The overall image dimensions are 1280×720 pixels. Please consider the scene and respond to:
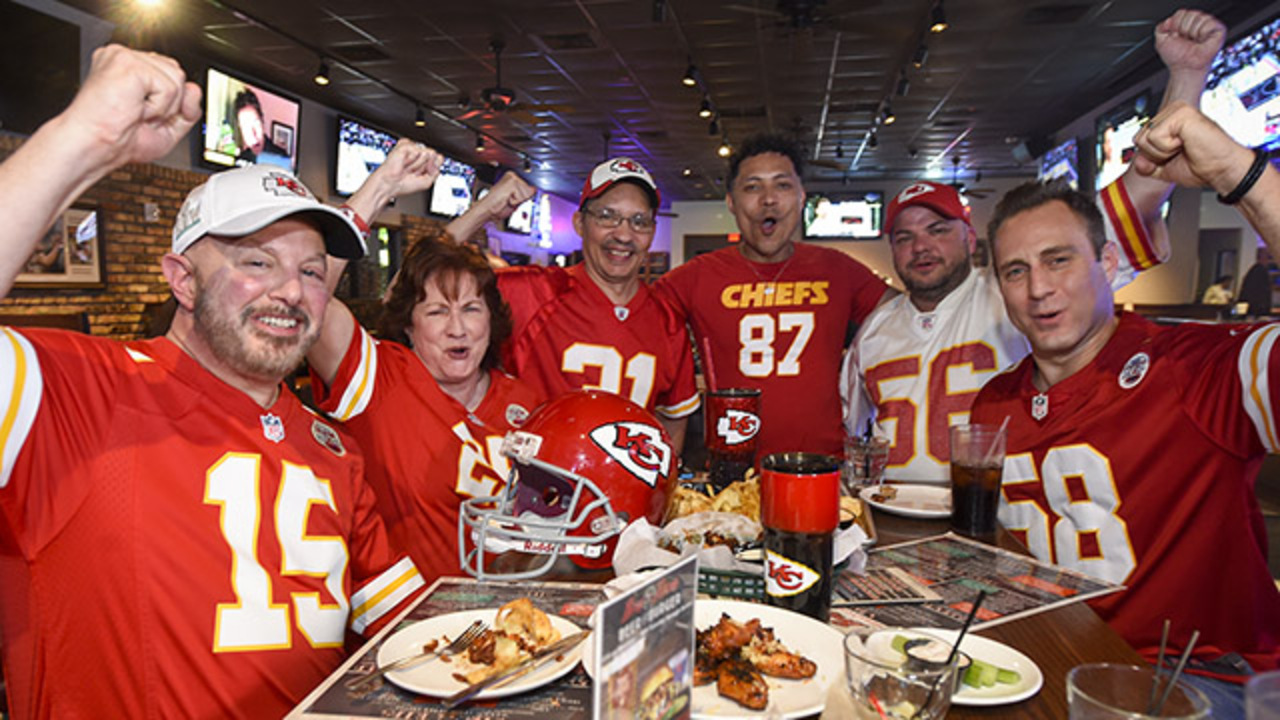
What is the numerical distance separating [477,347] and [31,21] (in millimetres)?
5800

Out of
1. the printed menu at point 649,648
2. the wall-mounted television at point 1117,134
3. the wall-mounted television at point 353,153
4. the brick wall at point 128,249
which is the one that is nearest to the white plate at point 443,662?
the printed menu at point 649,648

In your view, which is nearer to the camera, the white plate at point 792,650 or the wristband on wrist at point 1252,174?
the white plate at point 792,650

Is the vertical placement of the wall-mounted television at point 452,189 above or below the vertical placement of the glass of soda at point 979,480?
above

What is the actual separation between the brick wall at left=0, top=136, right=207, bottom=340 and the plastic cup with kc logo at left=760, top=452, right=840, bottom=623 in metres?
6.78

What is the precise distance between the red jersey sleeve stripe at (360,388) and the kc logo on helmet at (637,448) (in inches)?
31.8

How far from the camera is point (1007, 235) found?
7.43ft

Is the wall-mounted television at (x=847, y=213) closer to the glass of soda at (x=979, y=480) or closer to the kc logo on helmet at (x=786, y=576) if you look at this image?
the glass of soda at (x=979, y=480)

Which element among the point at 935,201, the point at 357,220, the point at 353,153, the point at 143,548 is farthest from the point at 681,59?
the point at 143,548

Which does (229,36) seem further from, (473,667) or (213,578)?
(473,667)

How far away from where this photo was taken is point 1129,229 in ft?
7.87

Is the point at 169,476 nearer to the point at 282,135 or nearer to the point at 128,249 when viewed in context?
the point at 128,249

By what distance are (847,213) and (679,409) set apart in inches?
524

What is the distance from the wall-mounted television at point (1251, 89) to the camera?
539 centimetres

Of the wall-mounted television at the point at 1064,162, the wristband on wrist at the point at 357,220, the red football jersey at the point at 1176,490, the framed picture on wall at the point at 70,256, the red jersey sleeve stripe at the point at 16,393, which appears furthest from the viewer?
the wall-mounted television at the point at 1064,162
